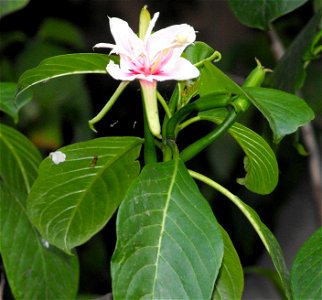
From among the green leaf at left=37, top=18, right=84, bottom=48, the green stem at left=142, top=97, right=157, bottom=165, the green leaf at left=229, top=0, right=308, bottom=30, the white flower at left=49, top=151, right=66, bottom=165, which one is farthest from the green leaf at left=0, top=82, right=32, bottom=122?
the green leaf at left=37, top=18, right=84, bottom=48

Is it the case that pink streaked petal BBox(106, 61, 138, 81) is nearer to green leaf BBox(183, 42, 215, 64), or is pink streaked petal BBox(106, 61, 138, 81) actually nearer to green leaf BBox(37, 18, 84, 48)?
green leaf BBox(183, 42, 215, 64)

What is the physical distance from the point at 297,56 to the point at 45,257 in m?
0.49

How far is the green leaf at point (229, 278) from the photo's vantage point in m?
1.04

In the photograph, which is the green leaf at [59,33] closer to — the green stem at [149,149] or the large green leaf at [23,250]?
the large green leaf at [23,250]

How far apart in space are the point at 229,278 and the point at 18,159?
39 cm

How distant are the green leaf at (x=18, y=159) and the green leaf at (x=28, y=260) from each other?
0.12 ft

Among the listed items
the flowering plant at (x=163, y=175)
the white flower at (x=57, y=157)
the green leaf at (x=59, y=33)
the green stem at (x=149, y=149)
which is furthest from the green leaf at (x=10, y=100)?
the green leaf at (x=59, y=33)

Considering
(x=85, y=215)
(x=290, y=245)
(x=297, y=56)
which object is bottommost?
(x=290, y=245)

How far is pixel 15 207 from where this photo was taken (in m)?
1.22

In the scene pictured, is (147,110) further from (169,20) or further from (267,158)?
(169,20)

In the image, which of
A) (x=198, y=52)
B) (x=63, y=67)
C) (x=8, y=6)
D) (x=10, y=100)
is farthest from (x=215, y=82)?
(x=8, y=6)

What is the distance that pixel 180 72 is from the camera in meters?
0.91

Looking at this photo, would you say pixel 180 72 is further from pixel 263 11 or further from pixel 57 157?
pixel 263 11

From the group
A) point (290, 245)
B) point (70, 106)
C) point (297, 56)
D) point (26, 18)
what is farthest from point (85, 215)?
point (290, 245)
